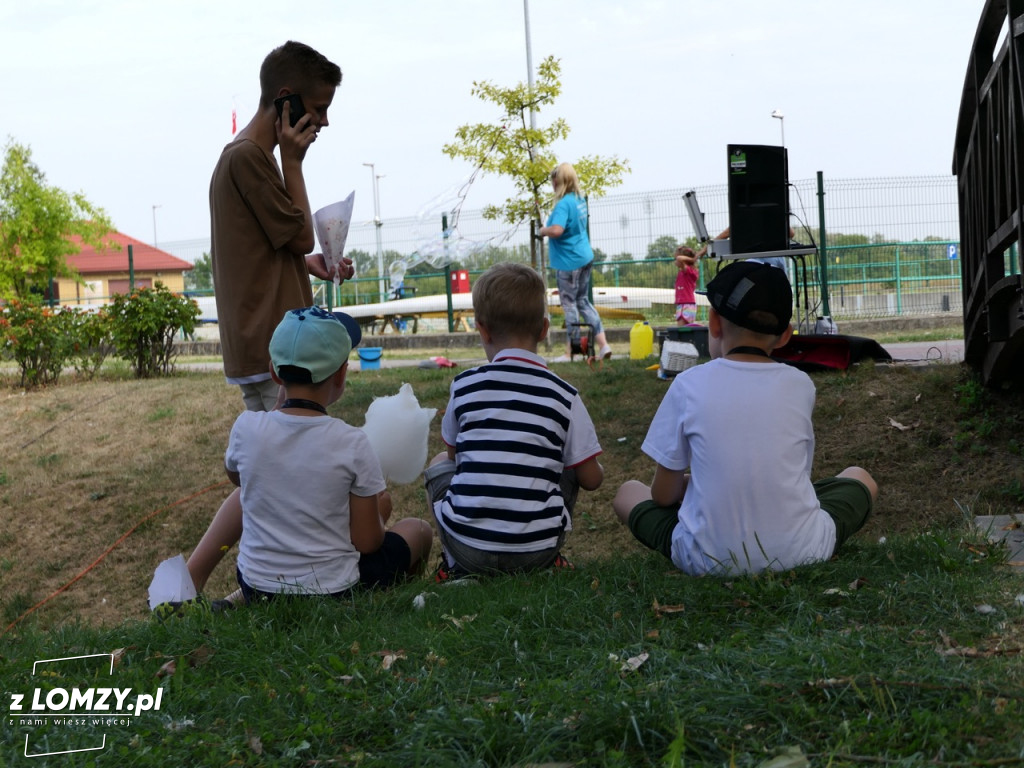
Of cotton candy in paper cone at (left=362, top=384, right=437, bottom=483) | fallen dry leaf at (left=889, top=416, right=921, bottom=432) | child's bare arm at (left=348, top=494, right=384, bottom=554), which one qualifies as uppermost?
cotton candy in paper cone at (left=362, top=384, right=437, bottom=483)

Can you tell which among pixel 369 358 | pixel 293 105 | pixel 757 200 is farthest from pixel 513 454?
pixel 369 358

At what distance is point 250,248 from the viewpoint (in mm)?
3947

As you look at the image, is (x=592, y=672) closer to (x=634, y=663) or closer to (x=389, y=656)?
(x=634, y=663)

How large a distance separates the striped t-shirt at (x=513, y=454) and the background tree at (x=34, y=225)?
1034 inches

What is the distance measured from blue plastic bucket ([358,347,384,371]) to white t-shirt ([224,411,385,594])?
27.6 feet

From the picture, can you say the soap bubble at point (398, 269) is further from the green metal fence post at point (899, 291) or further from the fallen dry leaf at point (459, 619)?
the fallen dry leaf at point (459, 619)

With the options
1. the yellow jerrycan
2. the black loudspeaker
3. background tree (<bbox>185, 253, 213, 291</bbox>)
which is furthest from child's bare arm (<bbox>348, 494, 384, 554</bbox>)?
background tree (<bbox>185, 253, 213, 291</bbox>)

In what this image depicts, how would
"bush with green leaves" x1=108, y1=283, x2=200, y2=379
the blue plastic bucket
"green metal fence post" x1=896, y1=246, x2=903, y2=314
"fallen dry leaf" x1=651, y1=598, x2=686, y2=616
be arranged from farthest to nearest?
"green metal fence post" x1=896, y1=246, x2=903, y2=314 < the blue plastic bucket < "bush with green leaves" x1=108, y1=283, x2=200, y2=379 < "fallen dry leaf" x1=651, y1=598, x2=686, y2=616

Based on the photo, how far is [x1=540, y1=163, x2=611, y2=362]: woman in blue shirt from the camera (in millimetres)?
10664

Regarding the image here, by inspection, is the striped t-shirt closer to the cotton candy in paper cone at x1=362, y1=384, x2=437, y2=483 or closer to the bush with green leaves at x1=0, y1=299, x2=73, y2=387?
the cotton candy in paper cone at x1=362, y1=384, x2=437, y2=483

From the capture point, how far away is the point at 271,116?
397cm

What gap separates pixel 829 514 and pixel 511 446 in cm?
107

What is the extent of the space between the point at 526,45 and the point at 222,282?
74.1 ft

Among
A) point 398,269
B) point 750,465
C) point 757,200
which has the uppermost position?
point 757,200
